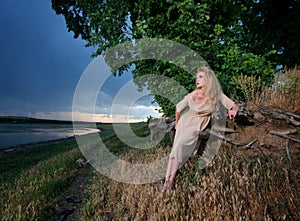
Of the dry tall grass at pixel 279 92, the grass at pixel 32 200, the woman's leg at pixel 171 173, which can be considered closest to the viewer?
the grass at pixel 32 200

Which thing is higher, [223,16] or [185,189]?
[223,16]

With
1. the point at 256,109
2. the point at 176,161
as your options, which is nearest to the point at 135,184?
the point at 176,161

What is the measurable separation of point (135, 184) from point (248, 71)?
207 inches

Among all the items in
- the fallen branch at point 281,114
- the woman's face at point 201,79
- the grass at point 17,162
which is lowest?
the grass at point 17,162

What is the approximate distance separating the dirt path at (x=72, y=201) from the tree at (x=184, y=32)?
4060mm

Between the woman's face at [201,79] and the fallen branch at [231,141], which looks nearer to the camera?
the woman's face at [201,79]

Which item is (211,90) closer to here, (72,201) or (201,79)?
(201,79)

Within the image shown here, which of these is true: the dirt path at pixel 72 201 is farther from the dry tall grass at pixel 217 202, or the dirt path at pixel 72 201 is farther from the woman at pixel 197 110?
the woman at pixel 197 110

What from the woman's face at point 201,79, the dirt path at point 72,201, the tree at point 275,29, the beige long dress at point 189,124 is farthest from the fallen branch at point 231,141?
the tree at point 275,29

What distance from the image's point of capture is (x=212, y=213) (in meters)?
2.49

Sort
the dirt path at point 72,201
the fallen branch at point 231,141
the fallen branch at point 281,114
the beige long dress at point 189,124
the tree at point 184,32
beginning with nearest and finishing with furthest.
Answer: the dirt path at point 72,201, the beige long dress at point 189,124, the fallen branch at point 281,114, the fallen branch at point 231,141, the tree at point 184,32

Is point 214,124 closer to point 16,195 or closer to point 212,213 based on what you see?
point 212,213

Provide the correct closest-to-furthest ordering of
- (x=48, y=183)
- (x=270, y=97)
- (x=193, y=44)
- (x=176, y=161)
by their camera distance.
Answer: (x=176, y=161) < (x=48, y=183) < (x=270, y=97) < (x=193, y=44)

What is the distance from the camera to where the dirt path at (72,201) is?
3.40m
